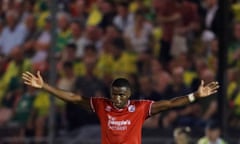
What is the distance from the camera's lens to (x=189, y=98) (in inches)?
401

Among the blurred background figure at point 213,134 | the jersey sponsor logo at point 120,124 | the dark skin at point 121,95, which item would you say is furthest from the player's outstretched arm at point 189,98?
the blurred background figure at point 213,134

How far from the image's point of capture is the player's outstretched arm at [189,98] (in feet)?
33.2

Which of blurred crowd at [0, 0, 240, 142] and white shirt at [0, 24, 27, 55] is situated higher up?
white shirt at [0, 24, 27, 55]

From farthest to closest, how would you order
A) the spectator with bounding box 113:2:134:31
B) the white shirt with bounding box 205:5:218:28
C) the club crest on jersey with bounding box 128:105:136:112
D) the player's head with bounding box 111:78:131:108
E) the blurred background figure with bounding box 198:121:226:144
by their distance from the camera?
1. the spectator with bounding box 113:2:134:31
2. the white shirt with bounding box 205:5:218:28
3. the blurred background figure with bounding box 198:121:226:144
4. the club crest on jersey with bounding box 128:105:136:112
5. the player's head with bounding box 111:78:131:108

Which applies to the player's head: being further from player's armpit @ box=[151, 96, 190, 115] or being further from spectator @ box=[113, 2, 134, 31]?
spectator @ box=[113, 2, 134, 31]

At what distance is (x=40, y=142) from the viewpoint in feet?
53.0

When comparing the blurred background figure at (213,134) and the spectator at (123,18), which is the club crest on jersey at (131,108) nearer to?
the blurred background figure at (213,134)

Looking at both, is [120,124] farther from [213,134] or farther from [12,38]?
[12,38]

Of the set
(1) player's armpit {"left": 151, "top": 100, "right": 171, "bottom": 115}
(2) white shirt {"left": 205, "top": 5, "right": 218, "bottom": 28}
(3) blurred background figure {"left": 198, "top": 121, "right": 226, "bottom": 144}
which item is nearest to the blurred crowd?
(2) white shirt {"left": 205, "top": 5, "right": 218, "bottom": 28}

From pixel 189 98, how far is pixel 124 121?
68 cm

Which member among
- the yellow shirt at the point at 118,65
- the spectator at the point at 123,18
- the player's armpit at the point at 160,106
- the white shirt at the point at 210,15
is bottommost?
the player's armpit at the point at 160,106

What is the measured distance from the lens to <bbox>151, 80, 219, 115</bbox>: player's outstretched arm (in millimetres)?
10117

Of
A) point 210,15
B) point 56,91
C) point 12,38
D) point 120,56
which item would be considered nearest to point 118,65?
point 120,56

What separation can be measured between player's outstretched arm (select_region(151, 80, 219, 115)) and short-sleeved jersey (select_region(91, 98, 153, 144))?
9 cm
